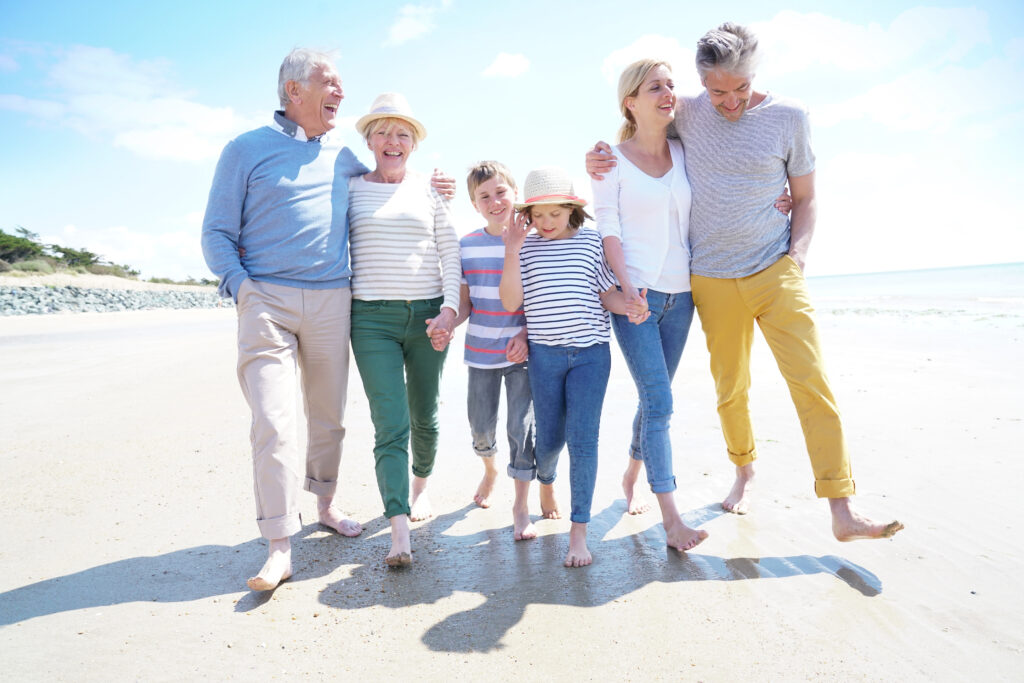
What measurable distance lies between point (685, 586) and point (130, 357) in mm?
10289

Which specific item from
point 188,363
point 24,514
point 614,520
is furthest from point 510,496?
point 188,363

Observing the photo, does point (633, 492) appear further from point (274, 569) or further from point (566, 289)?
point (274, 569)

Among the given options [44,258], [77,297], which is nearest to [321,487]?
[77,297]

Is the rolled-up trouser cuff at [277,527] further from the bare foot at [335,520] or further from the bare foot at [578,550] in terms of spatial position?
the bare foot at [578,550]

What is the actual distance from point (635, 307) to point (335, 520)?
2043 millimetres

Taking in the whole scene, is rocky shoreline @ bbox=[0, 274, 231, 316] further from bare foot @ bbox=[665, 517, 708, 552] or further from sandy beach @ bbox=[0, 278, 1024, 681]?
bare foot @ bbox=[665, 517, 708, 552]

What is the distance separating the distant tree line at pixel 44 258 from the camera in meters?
29.8

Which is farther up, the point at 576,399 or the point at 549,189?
the point at 549,189

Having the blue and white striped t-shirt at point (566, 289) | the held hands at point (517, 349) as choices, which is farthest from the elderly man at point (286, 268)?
the blue and white striped t-shirt at point (566, 289)

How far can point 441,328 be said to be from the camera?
10.4ft

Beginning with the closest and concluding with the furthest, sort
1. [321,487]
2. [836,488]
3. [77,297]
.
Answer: [836,488]
[321,487]
[77,297]

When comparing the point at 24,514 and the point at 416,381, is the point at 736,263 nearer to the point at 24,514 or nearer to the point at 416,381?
the point at 416,381

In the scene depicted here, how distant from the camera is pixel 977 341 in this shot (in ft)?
30.2

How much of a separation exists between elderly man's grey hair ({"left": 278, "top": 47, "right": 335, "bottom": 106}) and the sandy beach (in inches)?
95.9
